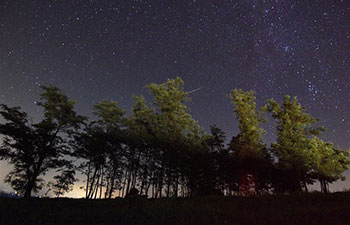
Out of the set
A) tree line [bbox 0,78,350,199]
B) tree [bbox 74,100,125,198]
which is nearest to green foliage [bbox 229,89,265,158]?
tree line [bbox 0,78,350,199]

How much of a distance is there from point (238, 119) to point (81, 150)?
21617 mm

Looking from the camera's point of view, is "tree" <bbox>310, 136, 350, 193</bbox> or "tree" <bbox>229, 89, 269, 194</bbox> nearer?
"tree" <bbox>310, 136, 350, 193</bbox>

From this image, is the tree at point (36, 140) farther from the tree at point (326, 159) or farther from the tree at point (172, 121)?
the tree at point (326, 159)

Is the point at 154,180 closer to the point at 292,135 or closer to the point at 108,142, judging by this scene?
the point at 108,142

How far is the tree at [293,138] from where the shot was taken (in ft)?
75.6

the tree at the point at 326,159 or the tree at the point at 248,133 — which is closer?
Result: the tree at the point at 326,159

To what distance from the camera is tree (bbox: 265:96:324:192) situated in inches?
907

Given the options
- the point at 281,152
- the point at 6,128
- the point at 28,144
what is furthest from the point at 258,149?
the point at 6,128

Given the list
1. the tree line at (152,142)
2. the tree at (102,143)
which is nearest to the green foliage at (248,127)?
the tree line at (152,142)

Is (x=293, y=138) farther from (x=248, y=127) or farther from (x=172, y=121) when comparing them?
(x=172, y=121)

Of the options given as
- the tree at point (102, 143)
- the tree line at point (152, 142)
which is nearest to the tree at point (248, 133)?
the tree line at point (152, 142)

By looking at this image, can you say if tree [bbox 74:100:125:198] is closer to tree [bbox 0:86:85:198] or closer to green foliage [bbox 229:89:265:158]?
tree [bbox 0:86:85:198]

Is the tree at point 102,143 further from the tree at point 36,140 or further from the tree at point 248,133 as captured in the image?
the tree at point 248,133

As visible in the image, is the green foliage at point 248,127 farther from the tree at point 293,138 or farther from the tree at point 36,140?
the tree at point 36,140
